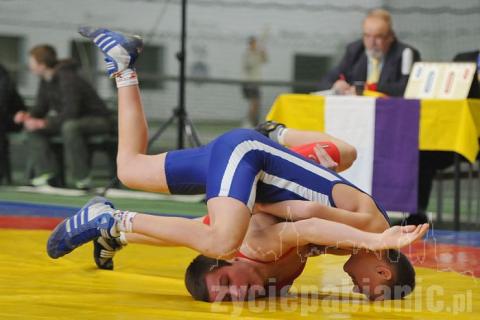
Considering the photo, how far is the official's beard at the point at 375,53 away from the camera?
708cm

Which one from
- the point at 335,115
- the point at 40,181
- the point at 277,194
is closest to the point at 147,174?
the point at 277,194

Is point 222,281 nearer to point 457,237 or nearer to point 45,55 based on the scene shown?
point 457,237

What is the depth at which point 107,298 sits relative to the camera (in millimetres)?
3756

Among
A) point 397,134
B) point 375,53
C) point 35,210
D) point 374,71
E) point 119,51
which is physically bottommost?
point 35,210

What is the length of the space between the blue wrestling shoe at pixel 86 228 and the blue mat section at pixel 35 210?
2.35 meters

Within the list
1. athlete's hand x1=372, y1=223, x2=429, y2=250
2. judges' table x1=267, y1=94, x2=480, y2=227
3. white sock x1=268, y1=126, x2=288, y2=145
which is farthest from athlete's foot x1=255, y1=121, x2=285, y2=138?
judges' table x1=267, y1=94, x2=480, y2=227

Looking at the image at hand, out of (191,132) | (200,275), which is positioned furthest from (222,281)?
(191,132)

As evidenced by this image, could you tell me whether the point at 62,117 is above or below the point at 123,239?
below

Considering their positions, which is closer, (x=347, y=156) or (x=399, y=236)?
(x=399, y=236)

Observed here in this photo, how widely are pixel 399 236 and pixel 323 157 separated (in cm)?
109

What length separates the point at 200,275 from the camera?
3.84 m

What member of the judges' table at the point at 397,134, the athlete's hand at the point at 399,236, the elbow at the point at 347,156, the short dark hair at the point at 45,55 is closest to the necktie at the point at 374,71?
the judges' table at the point at 397,134

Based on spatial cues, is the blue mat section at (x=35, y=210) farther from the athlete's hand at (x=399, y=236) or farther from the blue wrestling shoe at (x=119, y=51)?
the athlete's hand at (x=399, y=236)

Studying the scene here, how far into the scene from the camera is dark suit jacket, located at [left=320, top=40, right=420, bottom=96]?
695 centimetres
